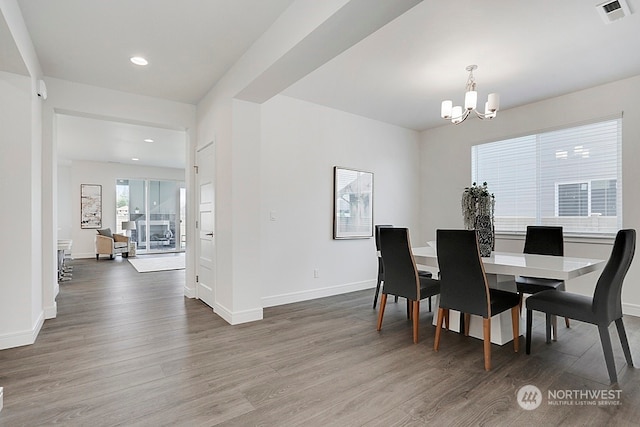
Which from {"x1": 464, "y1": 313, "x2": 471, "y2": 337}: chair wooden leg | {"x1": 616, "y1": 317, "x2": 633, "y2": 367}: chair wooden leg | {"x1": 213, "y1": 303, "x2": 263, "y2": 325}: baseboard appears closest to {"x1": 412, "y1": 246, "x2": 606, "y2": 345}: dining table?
{"x1": 464, "y1": 313, "x2": 471, "y2": 337}: chair wooden leg

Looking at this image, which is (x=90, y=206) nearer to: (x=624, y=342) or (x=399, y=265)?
(x=399, y=265)

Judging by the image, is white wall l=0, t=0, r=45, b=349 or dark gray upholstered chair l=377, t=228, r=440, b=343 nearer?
white wall l=0, t=0, r=45, b=349

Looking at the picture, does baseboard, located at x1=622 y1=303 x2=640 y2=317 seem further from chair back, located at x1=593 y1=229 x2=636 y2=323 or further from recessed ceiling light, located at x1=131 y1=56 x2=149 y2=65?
recessed ceiling light, located at x1=131 y1=56 x2=149 y2=65

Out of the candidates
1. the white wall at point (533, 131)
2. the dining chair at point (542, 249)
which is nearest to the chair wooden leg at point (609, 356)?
the dining chair at point (542, 249)

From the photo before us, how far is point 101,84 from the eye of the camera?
12.0ft

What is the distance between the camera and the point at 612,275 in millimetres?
2113

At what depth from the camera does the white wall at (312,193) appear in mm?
4047

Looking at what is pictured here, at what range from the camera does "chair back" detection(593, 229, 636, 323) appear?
2094 millimetres

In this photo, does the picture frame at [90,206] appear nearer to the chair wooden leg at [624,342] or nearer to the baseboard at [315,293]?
the baseboard at [315,293]

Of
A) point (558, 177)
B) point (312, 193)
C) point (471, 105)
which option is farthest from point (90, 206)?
point (558, 177)

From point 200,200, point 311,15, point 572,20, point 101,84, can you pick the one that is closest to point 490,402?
point 311,15

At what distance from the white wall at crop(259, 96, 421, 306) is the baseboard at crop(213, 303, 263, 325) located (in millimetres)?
514

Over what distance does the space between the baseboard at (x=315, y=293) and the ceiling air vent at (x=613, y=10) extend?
3.80 m

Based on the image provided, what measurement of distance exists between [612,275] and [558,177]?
257 centimetres
